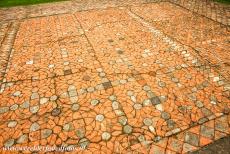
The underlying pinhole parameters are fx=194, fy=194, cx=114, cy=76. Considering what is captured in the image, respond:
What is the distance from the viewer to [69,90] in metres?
4.76

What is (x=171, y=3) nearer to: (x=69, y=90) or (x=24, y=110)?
(x=69, y=90)

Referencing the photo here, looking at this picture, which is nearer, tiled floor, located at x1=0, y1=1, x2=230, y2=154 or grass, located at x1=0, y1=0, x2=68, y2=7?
tiled floor, located at x1=0, y1=1, x2=230, y2=154

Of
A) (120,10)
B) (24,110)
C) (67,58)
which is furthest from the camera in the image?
(120,10)

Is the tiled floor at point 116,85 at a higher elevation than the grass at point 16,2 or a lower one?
lower

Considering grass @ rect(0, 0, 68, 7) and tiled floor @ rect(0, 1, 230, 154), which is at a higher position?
grass @ rect(0, 0, 68, 7)

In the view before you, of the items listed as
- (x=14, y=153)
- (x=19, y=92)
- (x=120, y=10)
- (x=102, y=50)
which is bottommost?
(x=14, y=153)

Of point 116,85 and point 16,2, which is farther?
point 16,2

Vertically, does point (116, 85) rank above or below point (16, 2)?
below

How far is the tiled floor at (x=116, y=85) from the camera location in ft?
12.1

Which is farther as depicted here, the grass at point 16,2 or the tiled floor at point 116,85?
the grass at point 16,2

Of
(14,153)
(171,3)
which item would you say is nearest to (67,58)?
(14,153)

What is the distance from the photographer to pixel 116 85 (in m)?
4.90

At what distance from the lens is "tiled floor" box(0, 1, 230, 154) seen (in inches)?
145

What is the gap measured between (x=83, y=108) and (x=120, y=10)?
7187 mm
